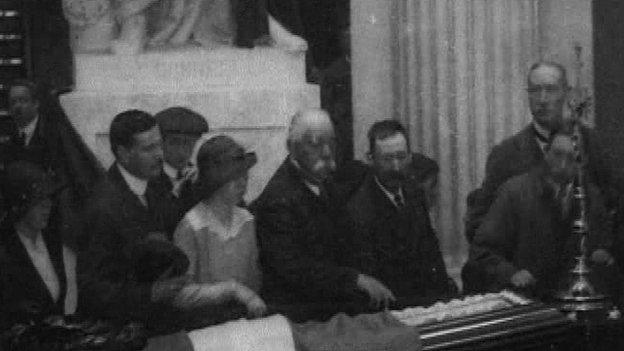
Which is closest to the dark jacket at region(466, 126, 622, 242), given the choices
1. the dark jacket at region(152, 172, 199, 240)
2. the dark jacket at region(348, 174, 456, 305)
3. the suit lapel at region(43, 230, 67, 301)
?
the dark jacket at region(348, 174, 456, 305)

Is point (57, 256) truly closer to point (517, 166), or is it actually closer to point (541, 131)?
point (517, 166)

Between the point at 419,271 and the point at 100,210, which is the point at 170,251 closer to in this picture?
the point at 100,210

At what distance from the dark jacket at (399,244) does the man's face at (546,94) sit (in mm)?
779

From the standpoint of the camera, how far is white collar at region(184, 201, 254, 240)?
6.77 metres

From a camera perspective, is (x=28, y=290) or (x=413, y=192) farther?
(x=413, y=192)

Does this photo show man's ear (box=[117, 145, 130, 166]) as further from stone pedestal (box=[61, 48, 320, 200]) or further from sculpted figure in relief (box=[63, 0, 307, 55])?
sculpted figure in relief (box=[63, 0, 307, 55])

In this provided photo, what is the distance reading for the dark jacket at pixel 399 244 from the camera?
7121mm

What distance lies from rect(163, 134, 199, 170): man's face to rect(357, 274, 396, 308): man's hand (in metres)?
1.15

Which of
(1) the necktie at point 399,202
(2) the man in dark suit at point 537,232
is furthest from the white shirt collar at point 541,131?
(1) the necktie at point 399,202

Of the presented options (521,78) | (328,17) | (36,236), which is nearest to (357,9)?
(328,17)

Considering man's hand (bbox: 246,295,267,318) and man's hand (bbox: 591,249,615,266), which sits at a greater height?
man's hand (bbox: 591,249,615,266)

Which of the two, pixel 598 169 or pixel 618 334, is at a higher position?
pixel 598 169

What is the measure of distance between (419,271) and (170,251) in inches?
55.1

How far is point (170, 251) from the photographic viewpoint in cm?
670
